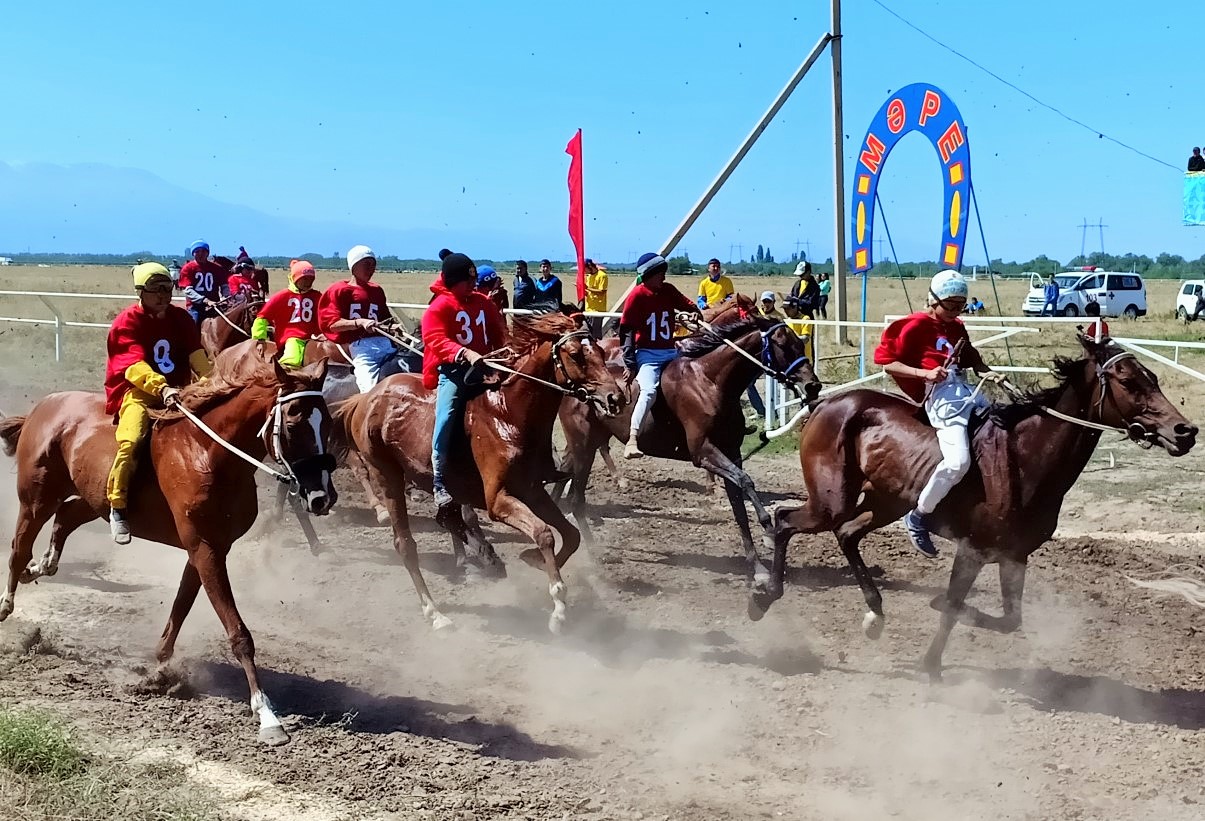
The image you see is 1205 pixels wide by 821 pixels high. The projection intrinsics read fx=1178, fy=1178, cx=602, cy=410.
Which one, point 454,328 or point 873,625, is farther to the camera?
point 454,328

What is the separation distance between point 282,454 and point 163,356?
151cm

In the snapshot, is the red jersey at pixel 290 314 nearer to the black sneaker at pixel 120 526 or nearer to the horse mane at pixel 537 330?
the horse mane at pixel 537 330

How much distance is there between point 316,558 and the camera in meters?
9.98

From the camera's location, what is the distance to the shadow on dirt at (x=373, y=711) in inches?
235

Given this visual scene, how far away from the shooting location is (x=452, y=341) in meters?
8.13

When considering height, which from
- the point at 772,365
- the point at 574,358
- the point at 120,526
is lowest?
the point at 120,526

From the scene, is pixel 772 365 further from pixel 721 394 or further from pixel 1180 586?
pixel 1180 586

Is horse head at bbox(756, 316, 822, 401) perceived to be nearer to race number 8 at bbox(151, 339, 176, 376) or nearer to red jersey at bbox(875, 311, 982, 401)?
red jersey at bbox(875, 311, 982, 401)

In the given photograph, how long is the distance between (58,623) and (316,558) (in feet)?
7.82

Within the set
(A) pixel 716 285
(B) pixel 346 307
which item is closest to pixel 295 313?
(B) pixel 346 307

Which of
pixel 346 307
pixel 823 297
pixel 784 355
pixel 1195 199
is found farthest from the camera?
pixel 823 297

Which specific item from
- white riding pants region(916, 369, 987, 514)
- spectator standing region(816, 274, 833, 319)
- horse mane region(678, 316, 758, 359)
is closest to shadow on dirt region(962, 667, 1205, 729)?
white riding pants region(916, 369, 987, 514)

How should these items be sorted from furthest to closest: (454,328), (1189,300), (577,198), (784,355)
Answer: (1189,300), (577,198), (784,355), (454,328)

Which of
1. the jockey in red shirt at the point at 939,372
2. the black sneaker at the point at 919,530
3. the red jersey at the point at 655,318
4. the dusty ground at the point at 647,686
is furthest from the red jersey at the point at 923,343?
the red jersey at the point at 655,318
